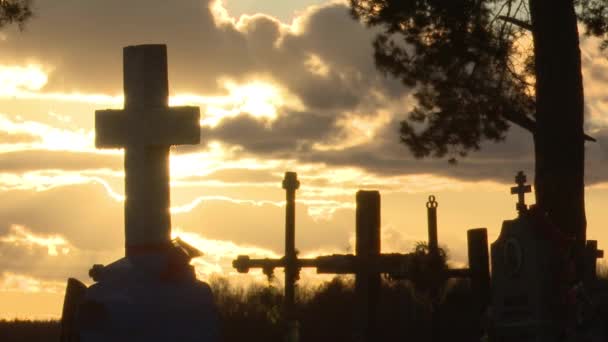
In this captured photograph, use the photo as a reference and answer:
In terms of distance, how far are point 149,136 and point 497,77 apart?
13.2 metres

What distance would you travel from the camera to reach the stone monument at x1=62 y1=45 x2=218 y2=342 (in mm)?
5820

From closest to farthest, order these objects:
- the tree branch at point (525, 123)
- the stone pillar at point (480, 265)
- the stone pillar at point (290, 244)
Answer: the stone pillar at point (480, 265) → the tree branch at point (525, 123) → the stone pillar at point (290, 244)

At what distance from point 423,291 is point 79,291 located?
10.3m

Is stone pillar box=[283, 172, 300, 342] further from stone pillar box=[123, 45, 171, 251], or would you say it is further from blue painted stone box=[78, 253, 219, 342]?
blue painted stone box=[78, 253, 219, 342]

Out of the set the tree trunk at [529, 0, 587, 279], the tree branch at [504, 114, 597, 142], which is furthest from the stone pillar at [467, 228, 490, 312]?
the tree branch at [504, 114, 597, 142]

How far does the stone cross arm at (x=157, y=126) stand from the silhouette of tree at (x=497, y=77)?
899 cm

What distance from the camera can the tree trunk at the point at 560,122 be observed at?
645 inches

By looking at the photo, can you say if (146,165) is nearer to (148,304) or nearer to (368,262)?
(148,304)

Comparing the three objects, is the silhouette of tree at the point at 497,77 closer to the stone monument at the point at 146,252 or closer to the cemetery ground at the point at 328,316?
the cemetery ground at the point at 328,316

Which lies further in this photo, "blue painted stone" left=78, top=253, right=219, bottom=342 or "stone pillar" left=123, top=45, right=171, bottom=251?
"stone pillar" left=123, top=45, right=171, bottom=251

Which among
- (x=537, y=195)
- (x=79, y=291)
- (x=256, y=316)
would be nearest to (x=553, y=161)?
(x=537, y=195)

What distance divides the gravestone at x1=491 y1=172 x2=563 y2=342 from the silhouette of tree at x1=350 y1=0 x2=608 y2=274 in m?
0.94

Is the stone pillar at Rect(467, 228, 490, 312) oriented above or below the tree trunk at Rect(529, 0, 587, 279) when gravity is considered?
below

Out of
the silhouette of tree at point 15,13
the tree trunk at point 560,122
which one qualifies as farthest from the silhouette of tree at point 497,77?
the silhouette of tree at point 15,13
